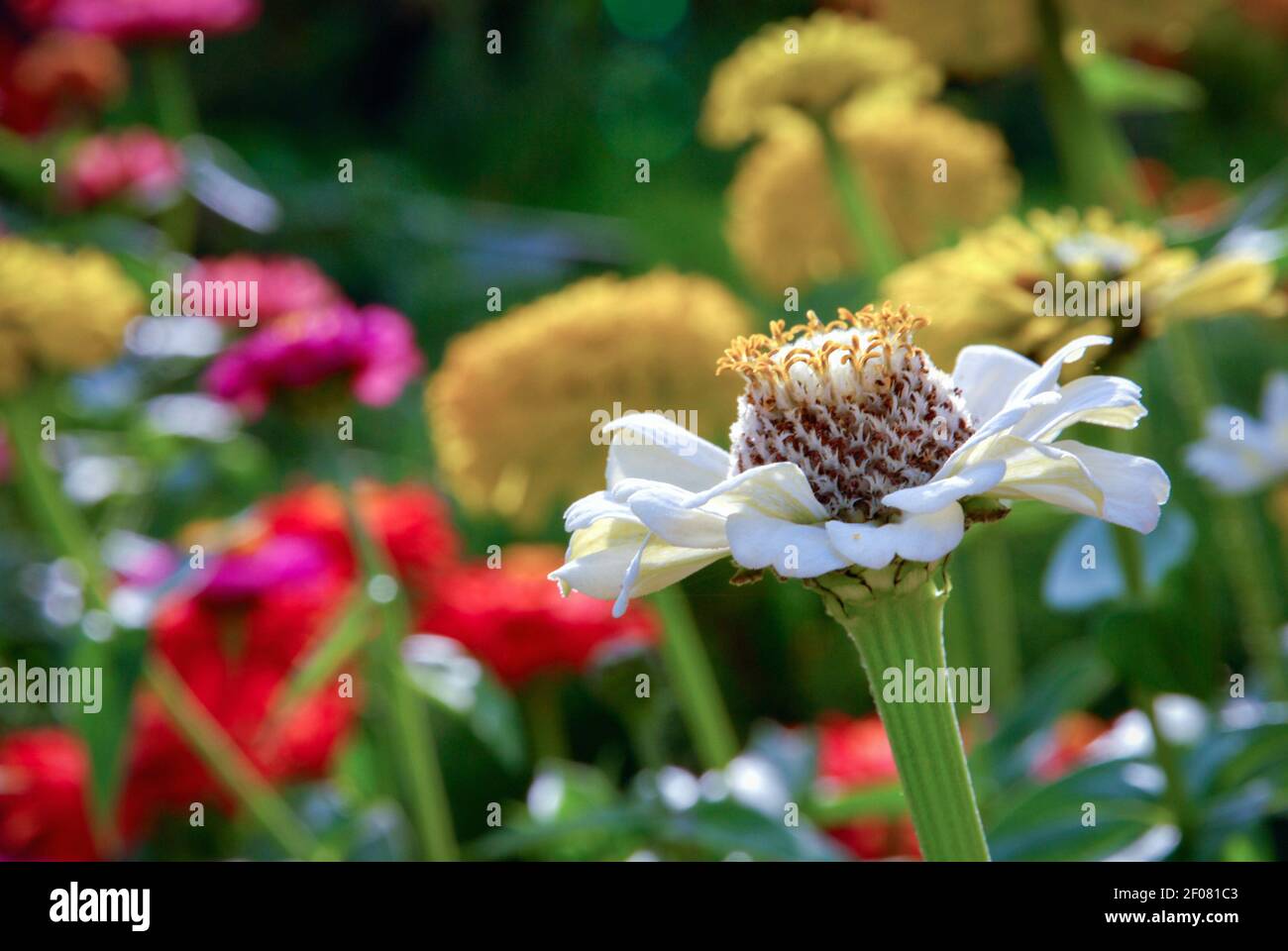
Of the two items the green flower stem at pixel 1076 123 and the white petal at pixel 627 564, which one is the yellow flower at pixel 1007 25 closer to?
the green flower stem at pixel 1076 123

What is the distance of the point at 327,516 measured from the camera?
2.57 ft

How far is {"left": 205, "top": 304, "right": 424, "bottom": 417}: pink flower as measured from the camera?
26.0 inches

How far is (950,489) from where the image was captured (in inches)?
10.4

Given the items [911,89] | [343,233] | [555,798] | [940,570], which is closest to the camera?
[940,570]

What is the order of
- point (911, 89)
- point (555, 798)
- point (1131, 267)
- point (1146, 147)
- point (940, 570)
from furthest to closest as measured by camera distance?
point (1146, 147) < point (911, 89) < point (555, 798) < point (1131, 267) < point (940, 570)

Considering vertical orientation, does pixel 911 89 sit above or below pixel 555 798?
above

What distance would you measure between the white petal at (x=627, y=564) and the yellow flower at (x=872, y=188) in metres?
0.58

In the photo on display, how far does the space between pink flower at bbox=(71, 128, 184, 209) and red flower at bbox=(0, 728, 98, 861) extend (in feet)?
1.83

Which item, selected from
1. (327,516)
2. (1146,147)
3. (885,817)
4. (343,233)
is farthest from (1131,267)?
(1146,147)

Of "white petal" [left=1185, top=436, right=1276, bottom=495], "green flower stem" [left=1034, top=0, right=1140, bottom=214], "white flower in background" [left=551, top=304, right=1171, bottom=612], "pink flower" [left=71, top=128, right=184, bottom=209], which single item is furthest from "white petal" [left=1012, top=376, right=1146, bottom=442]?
"pink flower" [left=71, top=128, right=184, bottom=209]

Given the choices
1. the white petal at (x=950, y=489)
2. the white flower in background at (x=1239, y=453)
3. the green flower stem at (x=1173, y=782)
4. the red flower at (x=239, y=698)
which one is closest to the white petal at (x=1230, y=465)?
the white flower in background at (x=1239, y=453)
